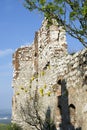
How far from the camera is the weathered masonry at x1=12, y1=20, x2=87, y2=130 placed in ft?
40.8

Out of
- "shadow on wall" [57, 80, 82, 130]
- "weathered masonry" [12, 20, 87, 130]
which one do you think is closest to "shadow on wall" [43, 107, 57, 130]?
"weathered masonry" [12, 20, 87, 130]

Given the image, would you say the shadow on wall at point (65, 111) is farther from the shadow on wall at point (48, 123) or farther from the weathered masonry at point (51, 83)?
the shadow on wall at point (48, 123)

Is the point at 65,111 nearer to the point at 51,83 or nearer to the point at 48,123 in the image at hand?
the point at 48,123

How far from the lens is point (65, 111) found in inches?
527

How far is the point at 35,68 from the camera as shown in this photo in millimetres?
17766

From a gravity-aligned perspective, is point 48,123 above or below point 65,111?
below

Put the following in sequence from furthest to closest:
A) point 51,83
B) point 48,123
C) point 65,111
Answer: point 51,83 < point 48,123 < point 65,111

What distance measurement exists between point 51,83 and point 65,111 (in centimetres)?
182

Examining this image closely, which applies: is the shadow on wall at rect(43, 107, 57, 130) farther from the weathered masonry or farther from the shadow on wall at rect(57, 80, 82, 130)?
the shadow on wall at rect(57, 80, 82, 130)

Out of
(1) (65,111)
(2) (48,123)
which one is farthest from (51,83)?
(1) (65,111)

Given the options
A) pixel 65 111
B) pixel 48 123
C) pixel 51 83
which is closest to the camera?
pixel 65 111

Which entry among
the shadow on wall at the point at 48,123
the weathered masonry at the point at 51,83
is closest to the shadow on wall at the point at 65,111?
the weathered masonry at the point at 51,83

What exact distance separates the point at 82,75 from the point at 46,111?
3516 millimetres

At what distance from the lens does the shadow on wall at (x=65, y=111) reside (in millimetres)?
12812
